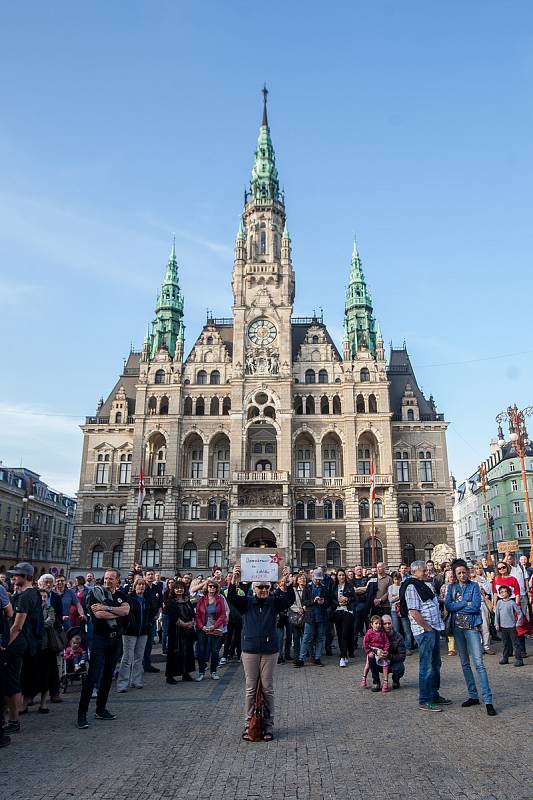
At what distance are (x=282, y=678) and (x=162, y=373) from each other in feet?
136

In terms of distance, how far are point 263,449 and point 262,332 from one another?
32.9 feet

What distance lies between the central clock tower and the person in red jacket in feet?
123

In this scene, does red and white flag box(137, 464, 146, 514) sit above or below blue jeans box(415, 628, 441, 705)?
above

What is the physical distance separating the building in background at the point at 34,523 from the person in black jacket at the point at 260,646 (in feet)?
155

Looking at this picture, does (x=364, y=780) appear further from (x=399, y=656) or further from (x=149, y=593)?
(x=149, y=593)

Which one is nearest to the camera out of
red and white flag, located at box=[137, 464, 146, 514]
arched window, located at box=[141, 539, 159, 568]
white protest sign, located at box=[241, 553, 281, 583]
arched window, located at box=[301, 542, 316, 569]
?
white protest sign, located at box=[241, 553, 281, 583]

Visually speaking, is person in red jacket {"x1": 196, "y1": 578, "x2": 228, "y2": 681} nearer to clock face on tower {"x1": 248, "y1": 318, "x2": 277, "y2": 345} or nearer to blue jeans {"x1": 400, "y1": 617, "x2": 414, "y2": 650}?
blue jeans {"x1": 400, "y1": 617, "x2": 414, "y2": 650}

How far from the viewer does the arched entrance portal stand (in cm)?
4722

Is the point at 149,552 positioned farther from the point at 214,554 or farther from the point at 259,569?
the point at 259,569

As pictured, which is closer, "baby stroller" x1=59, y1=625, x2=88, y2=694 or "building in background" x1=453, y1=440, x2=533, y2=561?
"baby stroller" x1=59, y1=625, x2=88, y2=694

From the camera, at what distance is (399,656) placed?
1156 cm

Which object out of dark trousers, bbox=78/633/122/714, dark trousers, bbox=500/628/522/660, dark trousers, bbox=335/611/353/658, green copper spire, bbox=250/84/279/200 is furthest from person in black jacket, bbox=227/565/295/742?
green copper spire, bbox=250/84/279/200

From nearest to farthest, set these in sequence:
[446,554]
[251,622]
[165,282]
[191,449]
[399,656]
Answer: [251,622], [399,656], [446,554], [191,449], [165,282]

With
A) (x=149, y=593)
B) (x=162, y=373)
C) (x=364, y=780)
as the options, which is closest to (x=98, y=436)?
(x=162, y=373)
